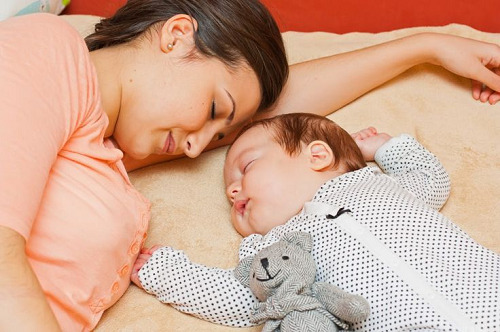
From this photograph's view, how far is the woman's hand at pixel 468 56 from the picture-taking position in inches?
65.6

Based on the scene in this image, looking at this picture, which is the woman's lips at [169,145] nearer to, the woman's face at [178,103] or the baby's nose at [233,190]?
the woman's face at [178,103]

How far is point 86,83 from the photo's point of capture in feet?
Answer: 3.85

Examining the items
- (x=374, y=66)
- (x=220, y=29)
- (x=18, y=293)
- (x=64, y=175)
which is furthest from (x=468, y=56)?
(x=18, y=293)

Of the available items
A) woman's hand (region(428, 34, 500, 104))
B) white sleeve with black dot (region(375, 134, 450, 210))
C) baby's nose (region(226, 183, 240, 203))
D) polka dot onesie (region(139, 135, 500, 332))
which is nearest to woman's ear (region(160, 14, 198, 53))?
baby's nose (region(226, 183, 240, 203))

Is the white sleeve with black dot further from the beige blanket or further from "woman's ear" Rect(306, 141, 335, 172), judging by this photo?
"woman's ear" Rect(306, 141, 335, 172)

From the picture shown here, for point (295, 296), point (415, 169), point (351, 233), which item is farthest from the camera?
point (415, 169)

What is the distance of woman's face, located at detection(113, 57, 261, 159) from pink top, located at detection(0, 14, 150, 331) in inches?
3.7

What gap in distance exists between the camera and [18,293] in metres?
0.91

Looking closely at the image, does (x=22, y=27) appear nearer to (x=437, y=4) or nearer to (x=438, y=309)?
(x=438, y=309)

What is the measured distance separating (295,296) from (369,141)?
0.61 metres

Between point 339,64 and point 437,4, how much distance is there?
567 millimetres

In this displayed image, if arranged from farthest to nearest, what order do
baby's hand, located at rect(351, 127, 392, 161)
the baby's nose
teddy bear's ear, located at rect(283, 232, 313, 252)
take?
baby's hand, located at rect(351, 127, 392, 161), the baby's nose, teddy bear's ear, located at rect(283, 232, 313, 252)

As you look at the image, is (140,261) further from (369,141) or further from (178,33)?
(369,141)

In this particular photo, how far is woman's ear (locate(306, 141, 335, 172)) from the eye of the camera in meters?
1.38
